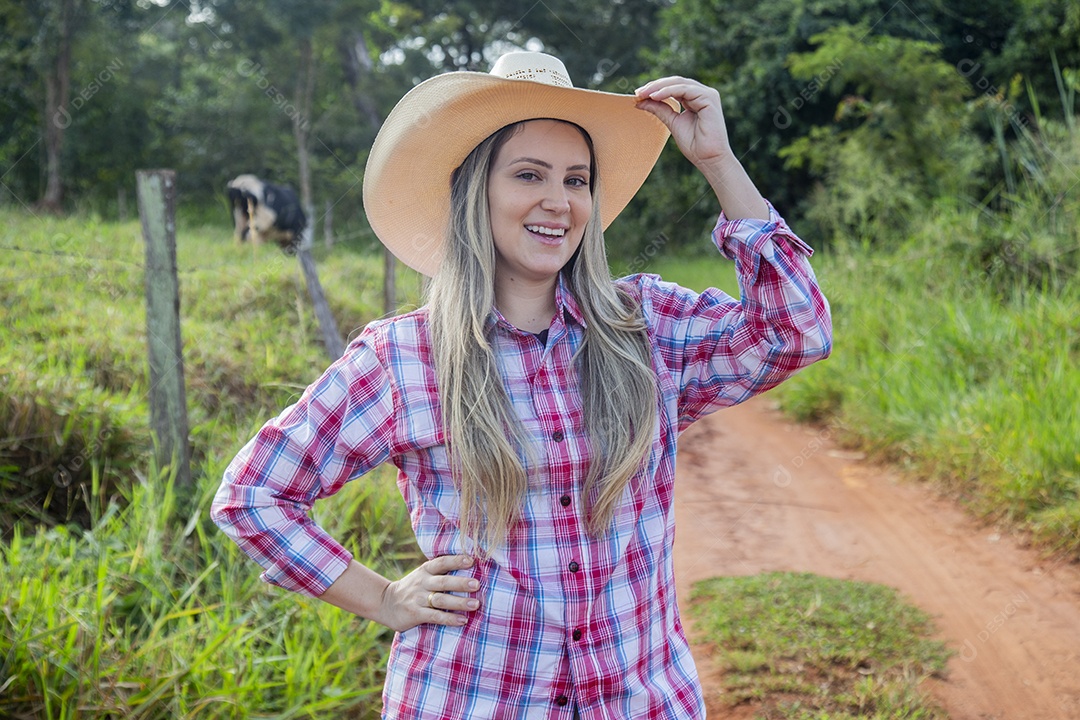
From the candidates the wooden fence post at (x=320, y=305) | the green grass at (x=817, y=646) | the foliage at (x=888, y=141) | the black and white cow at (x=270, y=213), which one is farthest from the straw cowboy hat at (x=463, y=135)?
the black and white cow at (x=270, y=213)

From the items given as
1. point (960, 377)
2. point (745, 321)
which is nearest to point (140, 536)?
point (745, 321)

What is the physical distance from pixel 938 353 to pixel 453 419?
4326mm

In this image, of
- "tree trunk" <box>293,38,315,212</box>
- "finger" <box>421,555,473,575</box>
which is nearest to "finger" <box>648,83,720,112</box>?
Answer: "finger" <box>421,555,473,575</box>

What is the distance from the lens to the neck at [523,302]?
5.42 ft

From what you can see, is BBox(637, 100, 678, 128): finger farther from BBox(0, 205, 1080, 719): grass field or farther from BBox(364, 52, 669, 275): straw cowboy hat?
BBox(0, 205, 1080, 719): grass field

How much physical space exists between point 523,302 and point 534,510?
15.4 inches

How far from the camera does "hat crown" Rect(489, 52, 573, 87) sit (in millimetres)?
1626

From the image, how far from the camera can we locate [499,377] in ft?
4.99

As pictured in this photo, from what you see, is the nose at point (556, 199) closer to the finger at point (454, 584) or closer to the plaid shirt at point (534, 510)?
the plaid shirt at point (534, 510)

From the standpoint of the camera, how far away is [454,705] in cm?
146

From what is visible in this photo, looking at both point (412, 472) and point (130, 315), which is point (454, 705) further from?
point (130, 315)

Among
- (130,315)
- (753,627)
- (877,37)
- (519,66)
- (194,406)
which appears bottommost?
(753,627)

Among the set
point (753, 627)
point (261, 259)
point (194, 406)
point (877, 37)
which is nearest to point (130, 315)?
point (194, 406)

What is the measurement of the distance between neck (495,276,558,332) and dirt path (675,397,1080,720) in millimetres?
1585
